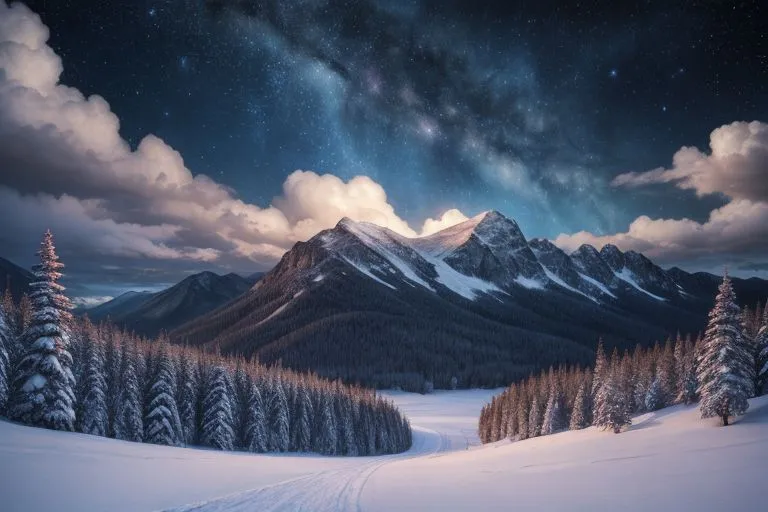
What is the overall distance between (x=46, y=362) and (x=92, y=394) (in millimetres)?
11890

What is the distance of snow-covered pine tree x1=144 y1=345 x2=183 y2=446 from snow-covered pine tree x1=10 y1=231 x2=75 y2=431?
14.5m

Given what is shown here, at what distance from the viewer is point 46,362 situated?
3169cm

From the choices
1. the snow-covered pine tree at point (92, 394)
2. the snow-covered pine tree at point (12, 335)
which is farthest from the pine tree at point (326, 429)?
the snow-covered pine tree at point (12, 335)

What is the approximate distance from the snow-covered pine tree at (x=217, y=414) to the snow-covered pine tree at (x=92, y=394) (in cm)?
1194

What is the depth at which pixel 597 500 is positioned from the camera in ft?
54.5

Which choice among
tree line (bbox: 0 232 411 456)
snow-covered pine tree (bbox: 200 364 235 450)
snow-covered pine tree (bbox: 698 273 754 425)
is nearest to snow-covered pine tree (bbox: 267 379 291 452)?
tree line (bbox: 0 232 411 456)

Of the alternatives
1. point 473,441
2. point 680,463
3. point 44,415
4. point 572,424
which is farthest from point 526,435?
point 44,415

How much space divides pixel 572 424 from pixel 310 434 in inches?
1615

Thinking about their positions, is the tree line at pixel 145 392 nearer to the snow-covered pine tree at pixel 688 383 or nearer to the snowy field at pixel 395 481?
the snowy field at pixel 395 481

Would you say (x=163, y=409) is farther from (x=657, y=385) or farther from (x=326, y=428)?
(x=657, y=385)

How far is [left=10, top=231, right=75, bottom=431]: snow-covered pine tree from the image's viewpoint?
3106 cm

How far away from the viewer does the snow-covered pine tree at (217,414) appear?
50.4 meters

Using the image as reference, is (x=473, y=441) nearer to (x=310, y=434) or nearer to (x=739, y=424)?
(x=310, y=434)

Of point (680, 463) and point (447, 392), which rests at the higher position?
point (680, 463)
